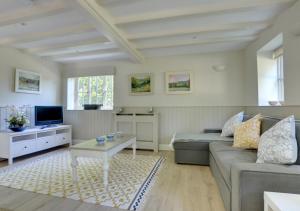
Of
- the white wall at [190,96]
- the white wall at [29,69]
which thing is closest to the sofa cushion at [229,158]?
the white wall at [190,96]

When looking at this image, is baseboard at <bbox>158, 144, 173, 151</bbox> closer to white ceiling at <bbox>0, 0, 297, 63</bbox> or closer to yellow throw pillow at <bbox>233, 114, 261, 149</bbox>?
yellow throw pillow at <bbox>233, 114, 261, 149</bbox>

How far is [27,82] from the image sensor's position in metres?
4.15

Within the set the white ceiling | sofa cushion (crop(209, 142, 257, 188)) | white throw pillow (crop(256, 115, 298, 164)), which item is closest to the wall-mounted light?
the white ceiling

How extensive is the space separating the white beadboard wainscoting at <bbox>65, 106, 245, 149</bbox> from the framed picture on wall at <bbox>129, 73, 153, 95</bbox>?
50 cm

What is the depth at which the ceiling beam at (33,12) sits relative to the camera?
85.9 inches

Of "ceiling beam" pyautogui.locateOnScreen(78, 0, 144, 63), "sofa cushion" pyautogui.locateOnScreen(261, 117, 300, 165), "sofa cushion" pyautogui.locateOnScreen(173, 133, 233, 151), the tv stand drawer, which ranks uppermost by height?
"ceiling beam" pyautogui.locateOnScreen(78, 0, 144, 63)

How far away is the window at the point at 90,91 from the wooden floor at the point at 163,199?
118 inches

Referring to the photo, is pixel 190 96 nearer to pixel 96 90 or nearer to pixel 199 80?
pixel 199 80

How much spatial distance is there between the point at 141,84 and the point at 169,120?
1.20m

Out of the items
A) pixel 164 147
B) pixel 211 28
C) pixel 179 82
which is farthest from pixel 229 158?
pixel 179 82

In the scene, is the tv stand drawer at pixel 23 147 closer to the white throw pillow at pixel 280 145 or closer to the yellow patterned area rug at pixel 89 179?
the yellow patterned area rug at pixel 89 179

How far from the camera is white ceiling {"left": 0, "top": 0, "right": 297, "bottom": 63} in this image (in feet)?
7.27

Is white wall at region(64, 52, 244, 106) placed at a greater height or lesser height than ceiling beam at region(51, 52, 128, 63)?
lesser

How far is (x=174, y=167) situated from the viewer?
10.2 feet
